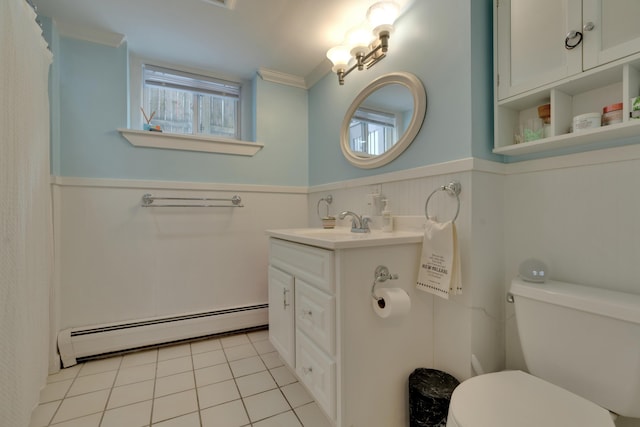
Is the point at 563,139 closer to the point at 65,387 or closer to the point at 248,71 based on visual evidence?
the point at 248,71

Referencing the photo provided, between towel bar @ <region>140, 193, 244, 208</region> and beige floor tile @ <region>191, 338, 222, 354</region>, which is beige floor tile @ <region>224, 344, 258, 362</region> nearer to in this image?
beige floor tile @ <region>191, 338, 222, 354</region>

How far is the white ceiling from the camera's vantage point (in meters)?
1.52

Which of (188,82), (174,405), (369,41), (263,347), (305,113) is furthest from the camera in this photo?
(305,113)

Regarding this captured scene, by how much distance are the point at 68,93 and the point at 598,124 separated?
266 centimetres

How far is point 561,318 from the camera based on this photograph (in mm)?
923

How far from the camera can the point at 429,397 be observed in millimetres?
1026

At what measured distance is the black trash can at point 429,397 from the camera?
102 centimetres

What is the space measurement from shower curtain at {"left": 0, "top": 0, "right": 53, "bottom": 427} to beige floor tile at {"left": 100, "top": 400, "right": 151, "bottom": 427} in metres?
0.28

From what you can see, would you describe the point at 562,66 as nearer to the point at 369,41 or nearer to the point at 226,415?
the point at 369,41

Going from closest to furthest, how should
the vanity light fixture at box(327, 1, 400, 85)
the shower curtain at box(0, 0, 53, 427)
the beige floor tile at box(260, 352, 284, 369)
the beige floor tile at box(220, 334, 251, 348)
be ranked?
1. the shower curtain at box(0, 0, 53, 427)
2. the vanity light fixture at box(327, 1, 400, 85)
3. the beige floor tile at box(260, 352, 284, 369)
4. the beige floor tile at box(220, 334, 251, 348)

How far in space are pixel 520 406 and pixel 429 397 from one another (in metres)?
0.32

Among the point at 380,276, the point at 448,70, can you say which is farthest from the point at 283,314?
the point at 448,70

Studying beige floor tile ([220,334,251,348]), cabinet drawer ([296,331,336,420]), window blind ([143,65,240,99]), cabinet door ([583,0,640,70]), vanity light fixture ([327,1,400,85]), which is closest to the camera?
cabinet door ([583,0,640,70])

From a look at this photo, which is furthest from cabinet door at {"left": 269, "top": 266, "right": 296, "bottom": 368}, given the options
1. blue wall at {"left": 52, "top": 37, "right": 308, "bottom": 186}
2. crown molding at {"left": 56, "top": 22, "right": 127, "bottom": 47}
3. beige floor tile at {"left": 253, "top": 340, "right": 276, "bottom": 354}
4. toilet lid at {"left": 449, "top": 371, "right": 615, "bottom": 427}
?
crown molding at {"left": 56, "top": 22, "right": 127, "bottom": 47}
